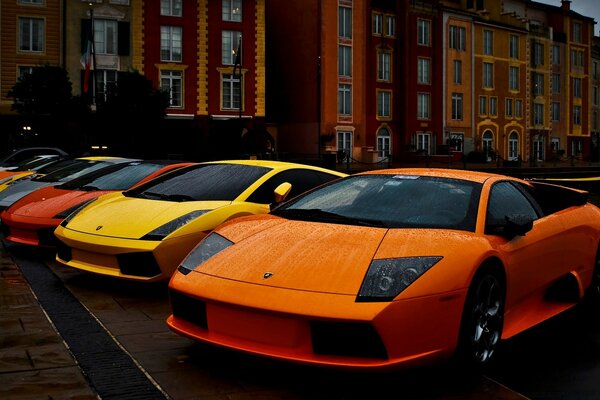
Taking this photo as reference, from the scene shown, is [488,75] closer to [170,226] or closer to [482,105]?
[482,105]

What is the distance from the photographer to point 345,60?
5044 centimetres

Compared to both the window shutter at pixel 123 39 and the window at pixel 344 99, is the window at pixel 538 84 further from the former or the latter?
the window shutter at pixel 123 39

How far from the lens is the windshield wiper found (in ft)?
15.5

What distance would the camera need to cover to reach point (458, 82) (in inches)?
2276

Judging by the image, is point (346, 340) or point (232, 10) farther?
point (232, 10)

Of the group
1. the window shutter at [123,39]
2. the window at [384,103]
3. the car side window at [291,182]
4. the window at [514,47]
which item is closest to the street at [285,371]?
the car side window at [291,182]

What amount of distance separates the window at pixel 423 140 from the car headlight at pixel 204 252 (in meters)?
51.1

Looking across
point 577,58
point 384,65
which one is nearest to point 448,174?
point 384,65

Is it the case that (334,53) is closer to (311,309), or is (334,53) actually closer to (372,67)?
(372,67)

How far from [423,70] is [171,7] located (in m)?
20.6

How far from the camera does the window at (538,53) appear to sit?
216 ft

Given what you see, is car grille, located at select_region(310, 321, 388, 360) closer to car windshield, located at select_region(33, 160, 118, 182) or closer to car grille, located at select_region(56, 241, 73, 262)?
car grille, located at select_region(56, 241, 73, 262)

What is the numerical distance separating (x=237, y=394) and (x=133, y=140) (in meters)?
28.5

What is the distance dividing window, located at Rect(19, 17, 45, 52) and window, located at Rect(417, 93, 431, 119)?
27.7 metres
